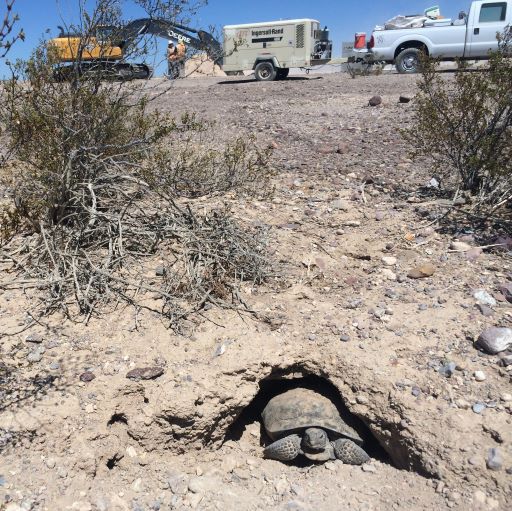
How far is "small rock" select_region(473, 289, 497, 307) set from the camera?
3.39 meters

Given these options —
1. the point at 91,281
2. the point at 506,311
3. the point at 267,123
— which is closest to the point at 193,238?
the point at 91,281

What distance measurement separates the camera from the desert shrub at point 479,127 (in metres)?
4.70

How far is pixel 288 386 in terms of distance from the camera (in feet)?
11.9

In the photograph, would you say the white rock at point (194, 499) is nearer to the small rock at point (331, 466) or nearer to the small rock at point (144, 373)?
the small rock at point (144, 373)

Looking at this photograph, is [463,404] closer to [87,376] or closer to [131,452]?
[131,452]

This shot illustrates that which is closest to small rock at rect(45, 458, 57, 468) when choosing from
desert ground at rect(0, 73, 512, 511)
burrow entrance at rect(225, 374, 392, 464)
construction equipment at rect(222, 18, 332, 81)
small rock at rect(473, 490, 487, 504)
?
desert ground at rect(0, 73, 512, 511)

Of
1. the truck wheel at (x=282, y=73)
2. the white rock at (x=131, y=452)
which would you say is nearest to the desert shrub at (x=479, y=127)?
the white rock at (x=131, y=452)

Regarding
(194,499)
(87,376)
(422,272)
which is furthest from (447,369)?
(87,376)

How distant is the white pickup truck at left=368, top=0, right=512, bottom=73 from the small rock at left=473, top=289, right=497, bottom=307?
970cm

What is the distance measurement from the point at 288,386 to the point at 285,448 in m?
0.55

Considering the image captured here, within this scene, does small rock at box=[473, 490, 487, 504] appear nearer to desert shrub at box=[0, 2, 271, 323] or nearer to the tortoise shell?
the tortoise shell

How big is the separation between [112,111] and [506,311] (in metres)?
3.22

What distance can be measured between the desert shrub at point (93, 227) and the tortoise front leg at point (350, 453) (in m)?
1.14

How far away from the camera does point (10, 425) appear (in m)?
2.68
